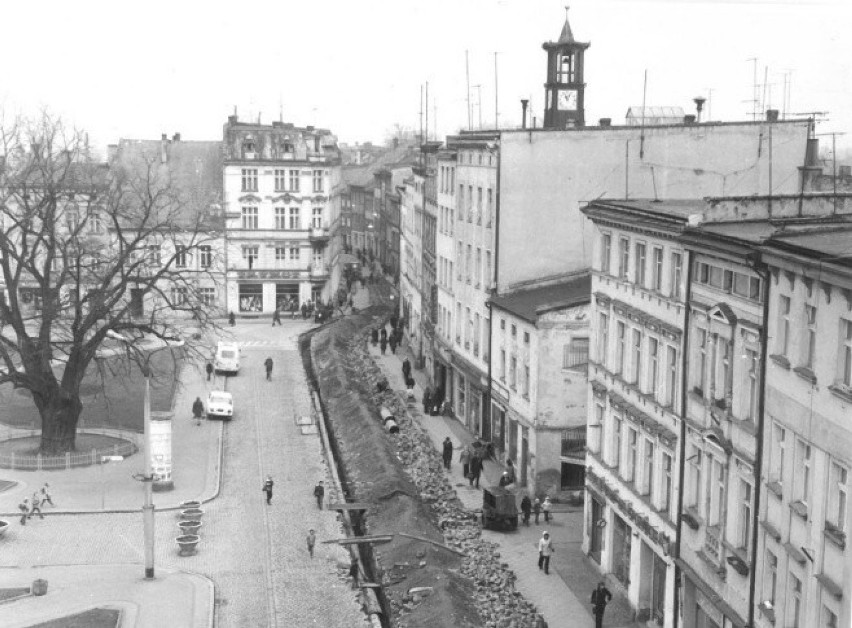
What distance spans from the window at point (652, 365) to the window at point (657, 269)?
146 cm

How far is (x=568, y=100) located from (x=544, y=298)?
559 inches

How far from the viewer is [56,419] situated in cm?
5366

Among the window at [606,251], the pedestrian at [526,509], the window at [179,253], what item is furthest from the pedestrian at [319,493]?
the window at [606,251]

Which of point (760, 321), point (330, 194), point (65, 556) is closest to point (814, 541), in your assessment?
point (760, 321)

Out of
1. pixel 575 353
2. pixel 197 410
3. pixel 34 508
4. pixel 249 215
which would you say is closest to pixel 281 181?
pixel 249 215

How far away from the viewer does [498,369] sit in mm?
55938

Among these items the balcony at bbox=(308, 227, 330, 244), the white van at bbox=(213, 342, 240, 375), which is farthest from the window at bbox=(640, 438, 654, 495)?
the balcony at bbox=(308, 227, 330, 244)

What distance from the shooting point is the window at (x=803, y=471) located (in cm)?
2580

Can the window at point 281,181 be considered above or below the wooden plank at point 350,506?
above

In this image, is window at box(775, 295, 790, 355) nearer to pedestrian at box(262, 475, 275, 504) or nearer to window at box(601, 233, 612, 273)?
window at box(601, 233, 612, 273)

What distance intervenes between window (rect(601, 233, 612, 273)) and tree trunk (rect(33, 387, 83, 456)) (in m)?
24.5

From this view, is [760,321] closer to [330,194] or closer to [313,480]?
[313,480]

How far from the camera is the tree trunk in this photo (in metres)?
53.4

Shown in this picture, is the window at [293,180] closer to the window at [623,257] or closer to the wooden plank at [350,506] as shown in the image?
the wooden plank at [350,506]
